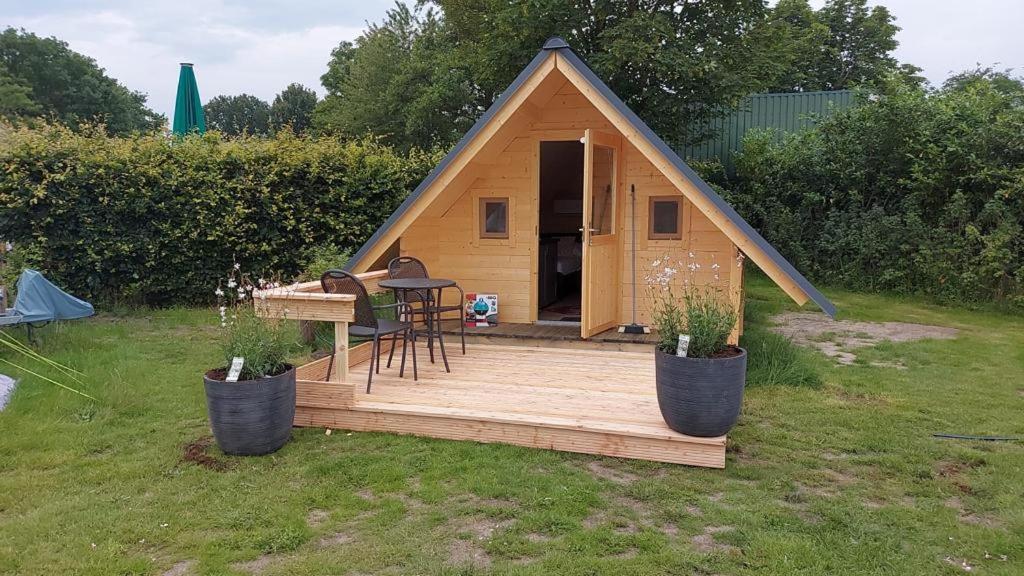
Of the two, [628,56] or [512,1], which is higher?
[512,1]

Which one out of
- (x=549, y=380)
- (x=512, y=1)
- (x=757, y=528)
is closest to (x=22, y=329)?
(x=549, y=380)

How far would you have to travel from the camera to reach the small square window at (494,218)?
6910 mm

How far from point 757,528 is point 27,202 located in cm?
828

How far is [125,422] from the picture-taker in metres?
4.35

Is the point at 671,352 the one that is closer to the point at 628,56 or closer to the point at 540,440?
A: the point at 540,440

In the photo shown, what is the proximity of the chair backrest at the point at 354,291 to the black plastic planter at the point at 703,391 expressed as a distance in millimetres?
1976

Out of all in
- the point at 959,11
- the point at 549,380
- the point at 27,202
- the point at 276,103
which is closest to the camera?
the point at 549,380

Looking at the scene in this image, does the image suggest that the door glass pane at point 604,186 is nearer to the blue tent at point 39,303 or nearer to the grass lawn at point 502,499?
the grass lawn at point 502,499

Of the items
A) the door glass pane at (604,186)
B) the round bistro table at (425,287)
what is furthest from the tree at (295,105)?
the round bistro table at (425,287)

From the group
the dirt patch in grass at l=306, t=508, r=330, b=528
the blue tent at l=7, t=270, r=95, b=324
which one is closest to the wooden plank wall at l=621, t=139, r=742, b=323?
the dirt patch in grass at l=306, t=508, r=330, b=528

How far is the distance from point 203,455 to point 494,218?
3.87m

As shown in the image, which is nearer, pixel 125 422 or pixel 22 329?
pixel 125 422

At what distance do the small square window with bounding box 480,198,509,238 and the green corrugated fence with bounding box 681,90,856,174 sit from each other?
892cm

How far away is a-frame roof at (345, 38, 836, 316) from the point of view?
17.0ft
